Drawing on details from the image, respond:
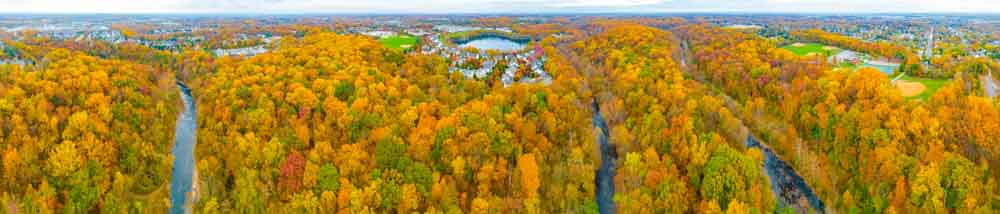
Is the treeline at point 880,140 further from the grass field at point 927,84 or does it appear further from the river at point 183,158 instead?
the river at point 183,158

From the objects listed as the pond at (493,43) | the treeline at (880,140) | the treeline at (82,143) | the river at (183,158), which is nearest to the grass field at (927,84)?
the treeline at (880,140)

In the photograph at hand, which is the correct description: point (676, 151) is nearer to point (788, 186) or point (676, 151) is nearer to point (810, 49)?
point (788, 186)

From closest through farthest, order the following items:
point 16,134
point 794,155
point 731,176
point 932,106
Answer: point 731,176
point 16,134
point 794,155
point 932,106

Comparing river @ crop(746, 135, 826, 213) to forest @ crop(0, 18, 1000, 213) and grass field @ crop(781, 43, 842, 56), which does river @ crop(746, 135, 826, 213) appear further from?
grass field @ crop(781, 43, 842, 56)

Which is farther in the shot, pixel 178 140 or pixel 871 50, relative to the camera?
pixel 871 50

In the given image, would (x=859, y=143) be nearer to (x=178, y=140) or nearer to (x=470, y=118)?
(x=470, y=118)

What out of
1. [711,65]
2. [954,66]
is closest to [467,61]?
[711,65]

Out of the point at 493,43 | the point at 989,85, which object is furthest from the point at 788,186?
the point at 493,43

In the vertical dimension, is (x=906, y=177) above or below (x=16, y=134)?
below
